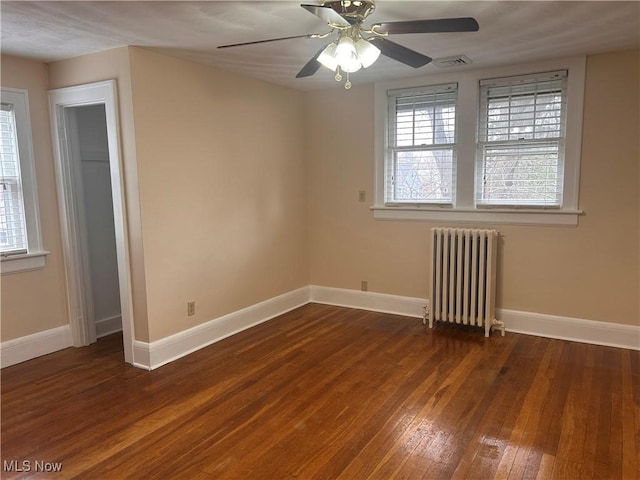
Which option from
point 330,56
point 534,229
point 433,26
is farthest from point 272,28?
point 534,229

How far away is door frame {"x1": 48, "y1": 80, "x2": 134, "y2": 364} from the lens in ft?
10.8

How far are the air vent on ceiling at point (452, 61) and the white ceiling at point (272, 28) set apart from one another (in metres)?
0.07

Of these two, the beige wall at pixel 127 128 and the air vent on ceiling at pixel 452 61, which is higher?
the air vent on ceiling at pixel 452 61

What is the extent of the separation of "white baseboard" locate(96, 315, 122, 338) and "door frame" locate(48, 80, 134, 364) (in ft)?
0.56

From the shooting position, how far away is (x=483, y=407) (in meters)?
2.77

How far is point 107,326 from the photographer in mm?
4215

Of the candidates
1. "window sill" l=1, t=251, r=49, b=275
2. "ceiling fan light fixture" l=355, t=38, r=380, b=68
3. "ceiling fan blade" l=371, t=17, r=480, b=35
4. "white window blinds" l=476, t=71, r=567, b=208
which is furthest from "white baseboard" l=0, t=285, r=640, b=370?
"ceiling fan blade" l=371, t=17, r=480, b=35

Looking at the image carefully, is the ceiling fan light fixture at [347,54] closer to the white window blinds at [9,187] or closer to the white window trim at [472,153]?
the white window trim at [472,153]

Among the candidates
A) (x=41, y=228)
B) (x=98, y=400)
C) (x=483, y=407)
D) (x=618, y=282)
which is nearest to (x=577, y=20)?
(x=618, y=282)

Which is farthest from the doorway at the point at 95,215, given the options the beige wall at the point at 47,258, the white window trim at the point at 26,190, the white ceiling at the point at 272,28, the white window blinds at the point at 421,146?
the white window blinds at the point at 421,146

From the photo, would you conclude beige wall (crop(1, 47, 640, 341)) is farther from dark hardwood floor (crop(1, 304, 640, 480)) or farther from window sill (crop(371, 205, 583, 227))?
dark hardwood floor (crop(1, 304, 640, 480))

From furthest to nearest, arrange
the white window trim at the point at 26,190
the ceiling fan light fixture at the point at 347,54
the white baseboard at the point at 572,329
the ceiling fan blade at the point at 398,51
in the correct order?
the white baseboard at the point at 572,329
the white window trim at the point at 26,190
the ceiling fan blade at the point at 398,51
the ceiling fan light fixture at the point at 347,54

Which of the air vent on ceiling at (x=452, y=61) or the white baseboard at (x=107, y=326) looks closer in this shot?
the air vent on ceiling at (x=452, y=61)

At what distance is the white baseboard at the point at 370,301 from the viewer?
458 centimetres
